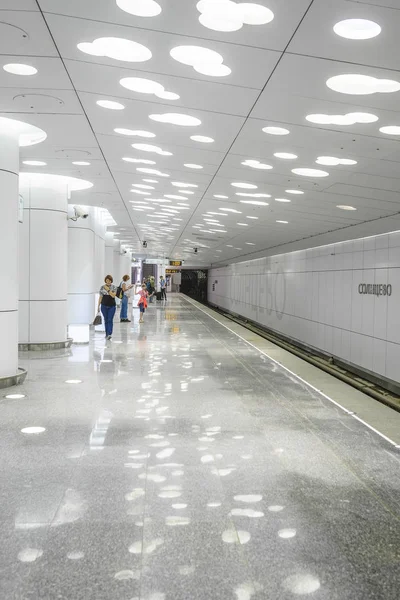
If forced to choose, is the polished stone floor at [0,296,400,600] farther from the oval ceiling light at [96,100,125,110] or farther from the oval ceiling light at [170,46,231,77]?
the oval ceiling light at [96,100,125,110]

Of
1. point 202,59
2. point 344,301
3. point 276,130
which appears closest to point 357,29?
point 202,59

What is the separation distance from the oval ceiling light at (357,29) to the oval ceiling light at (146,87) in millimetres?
2236

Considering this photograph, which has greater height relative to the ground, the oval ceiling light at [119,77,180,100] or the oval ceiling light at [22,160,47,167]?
the oval ceiling light at [22,160,47,167]

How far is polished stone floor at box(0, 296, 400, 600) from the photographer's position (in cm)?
316

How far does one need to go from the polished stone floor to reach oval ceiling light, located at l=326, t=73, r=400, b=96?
340cm

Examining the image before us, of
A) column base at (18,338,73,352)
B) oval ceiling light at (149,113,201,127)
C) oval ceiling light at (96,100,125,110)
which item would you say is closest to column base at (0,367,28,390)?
column base at (18,338,73,352)

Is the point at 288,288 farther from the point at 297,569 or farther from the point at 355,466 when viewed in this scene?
the point at 297,569

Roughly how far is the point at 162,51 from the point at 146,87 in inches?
43.4

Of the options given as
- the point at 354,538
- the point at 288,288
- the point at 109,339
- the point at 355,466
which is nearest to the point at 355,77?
the point at 355,466

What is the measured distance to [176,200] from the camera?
14906mm

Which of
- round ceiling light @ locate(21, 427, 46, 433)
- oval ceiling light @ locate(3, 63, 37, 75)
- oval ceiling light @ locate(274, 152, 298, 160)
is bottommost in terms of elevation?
round ceiling light @ locate(21, 427, 46, 433)

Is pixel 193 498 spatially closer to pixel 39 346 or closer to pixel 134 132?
pixel 134 132

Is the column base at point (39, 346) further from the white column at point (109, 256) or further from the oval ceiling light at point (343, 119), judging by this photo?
the white column at point (109, 256)

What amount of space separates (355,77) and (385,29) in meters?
1.05
